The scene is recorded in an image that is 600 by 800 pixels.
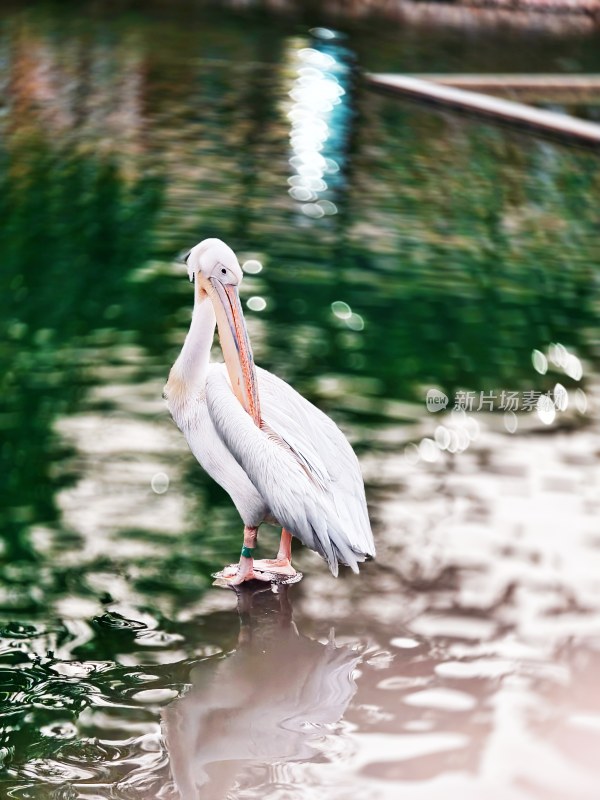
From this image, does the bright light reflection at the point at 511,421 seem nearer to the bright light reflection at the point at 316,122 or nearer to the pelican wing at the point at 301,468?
the pelican wing at the point at 301,468

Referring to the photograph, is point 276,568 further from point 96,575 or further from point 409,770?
point 409,770

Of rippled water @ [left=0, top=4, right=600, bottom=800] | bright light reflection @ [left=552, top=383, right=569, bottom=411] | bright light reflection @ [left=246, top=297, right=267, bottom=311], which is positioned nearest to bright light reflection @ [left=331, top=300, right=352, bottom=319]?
rippled water @ [left=0, top=4, right=600, bottom=800]

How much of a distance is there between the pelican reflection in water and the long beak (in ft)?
2.07

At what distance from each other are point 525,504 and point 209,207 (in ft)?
13.6

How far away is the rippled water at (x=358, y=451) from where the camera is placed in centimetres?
307

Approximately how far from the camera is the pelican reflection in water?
2.97 m

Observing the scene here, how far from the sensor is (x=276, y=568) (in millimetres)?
3799

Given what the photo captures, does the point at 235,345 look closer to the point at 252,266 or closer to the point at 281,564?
the point at 281,564

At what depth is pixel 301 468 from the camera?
3.53 m

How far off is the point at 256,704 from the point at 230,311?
118 centimetres

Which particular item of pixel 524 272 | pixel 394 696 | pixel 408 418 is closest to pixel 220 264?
pixel 394 696

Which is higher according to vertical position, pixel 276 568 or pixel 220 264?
pixel 220 264

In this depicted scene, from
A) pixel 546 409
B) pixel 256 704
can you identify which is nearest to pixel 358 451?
pixel 546 409

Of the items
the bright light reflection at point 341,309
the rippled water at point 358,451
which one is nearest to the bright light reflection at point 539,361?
the rippled water at point 358,451
